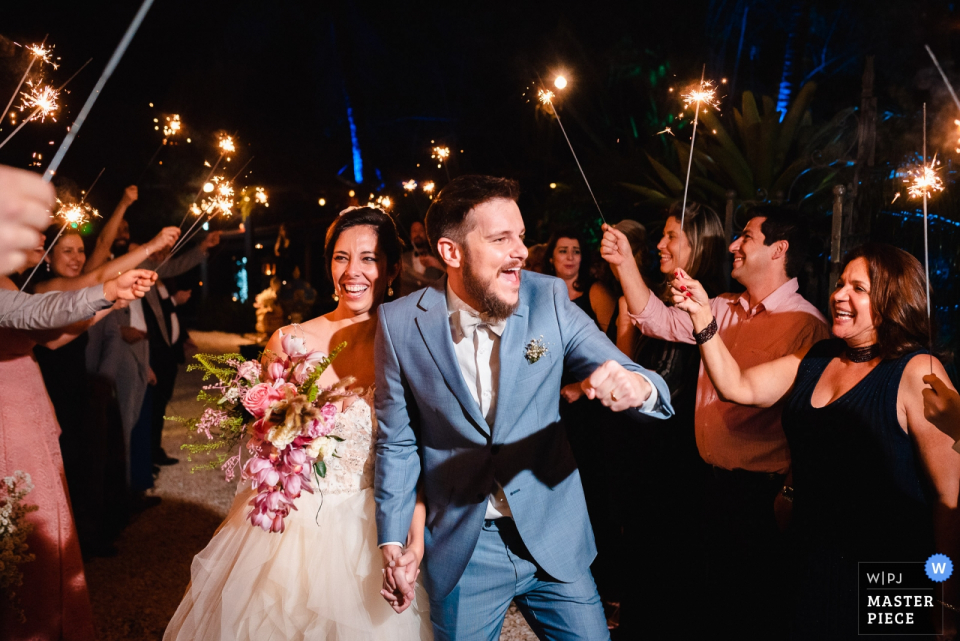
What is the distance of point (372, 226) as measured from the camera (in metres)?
2.64

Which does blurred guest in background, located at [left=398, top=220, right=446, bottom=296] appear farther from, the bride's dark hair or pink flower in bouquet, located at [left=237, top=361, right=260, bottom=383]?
pink flower in bouquet, located at [left=237, top=361, right=260, bottom=383]

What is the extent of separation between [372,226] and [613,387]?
1.47 m

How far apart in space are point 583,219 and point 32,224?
5691mm

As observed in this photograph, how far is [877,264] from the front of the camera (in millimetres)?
2137

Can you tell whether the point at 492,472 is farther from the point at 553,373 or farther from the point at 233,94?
the point at 233,94

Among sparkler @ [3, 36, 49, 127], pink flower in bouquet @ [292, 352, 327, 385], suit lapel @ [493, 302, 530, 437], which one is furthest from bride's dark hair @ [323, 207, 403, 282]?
sparkler @ [3, 36, 49, 127]

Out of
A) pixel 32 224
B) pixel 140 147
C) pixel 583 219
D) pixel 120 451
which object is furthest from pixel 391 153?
pixel 32 224

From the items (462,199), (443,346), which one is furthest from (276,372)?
(462,199)

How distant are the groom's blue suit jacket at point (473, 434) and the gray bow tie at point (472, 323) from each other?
36 mm

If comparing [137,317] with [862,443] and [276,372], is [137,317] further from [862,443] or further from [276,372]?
[862,443]

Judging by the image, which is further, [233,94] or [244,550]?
[233,94]

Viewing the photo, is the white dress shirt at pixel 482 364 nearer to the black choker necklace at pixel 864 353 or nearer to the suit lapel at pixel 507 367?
the suit lapel at pixel 507 367

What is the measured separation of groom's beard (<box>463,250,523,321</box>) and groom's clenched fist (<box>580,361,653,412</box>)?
455 mm

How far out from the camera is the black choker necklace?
212 cm
